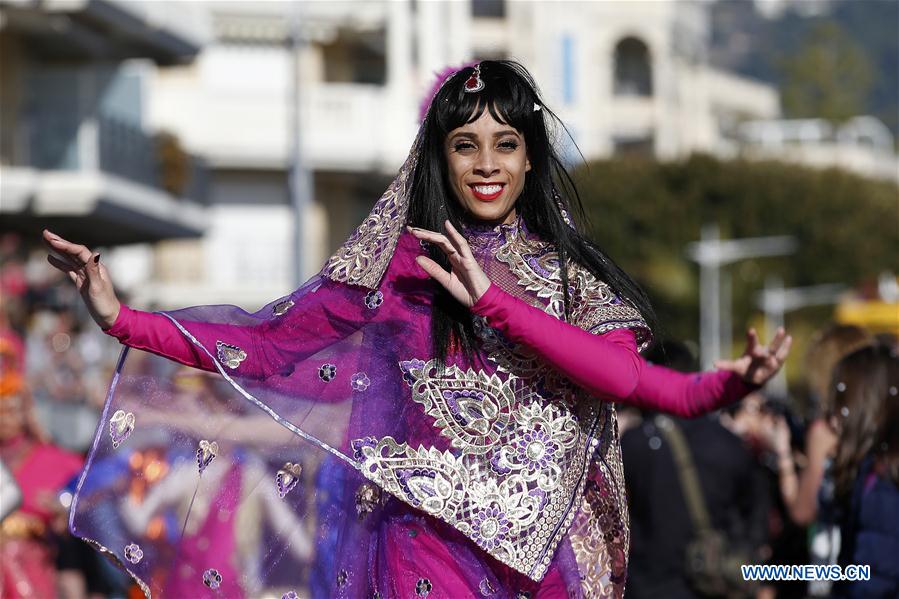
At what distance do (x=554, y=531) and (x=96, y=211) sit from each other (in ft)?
61.8

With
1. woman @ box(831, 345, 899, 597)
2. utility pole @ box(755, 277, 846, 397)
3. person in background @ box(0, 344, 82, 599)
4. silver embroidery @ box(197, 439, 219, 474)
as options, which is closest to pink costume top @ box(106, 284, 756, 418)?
silver embroidery @ box(197, 439, 219, 474)

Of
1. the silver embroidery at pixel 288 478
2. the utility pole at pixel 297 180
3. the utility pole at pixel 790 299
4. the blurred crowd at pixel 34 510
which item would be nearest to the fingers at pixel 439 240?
the silver embroidery at pixel 288 478

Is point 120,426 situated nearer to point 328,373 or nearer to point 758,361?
point 328,373

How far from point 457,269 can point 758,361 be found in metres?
1.18

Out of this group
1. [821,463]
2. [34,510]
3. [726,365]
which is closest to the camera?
[726,365]

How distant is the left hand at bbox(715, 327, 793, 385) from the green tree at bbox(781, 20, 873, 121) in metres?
81.3

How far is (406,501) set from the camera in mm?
4816

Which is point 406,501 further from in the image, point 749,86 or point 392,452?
point 749,86

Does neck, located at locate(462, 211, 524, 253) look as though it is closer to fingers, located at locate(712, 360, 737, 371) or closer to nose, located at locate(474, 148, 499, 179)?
nose, located at locate(474, 148, 499, 179)

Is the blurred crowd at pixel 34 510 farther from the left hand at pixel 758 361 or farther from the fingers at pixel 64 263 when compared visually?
the left hand at pixel 758 361

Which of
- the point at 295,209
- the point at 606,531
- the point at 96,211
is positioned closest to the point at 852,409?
the point at 606,531

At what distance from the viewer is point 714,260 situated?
54.0 metres

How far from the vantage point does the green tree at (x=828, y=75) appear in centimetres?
8494

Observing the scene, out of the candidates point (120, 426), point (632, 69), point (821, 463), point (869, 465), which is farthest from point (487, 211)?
point (632, 69)
